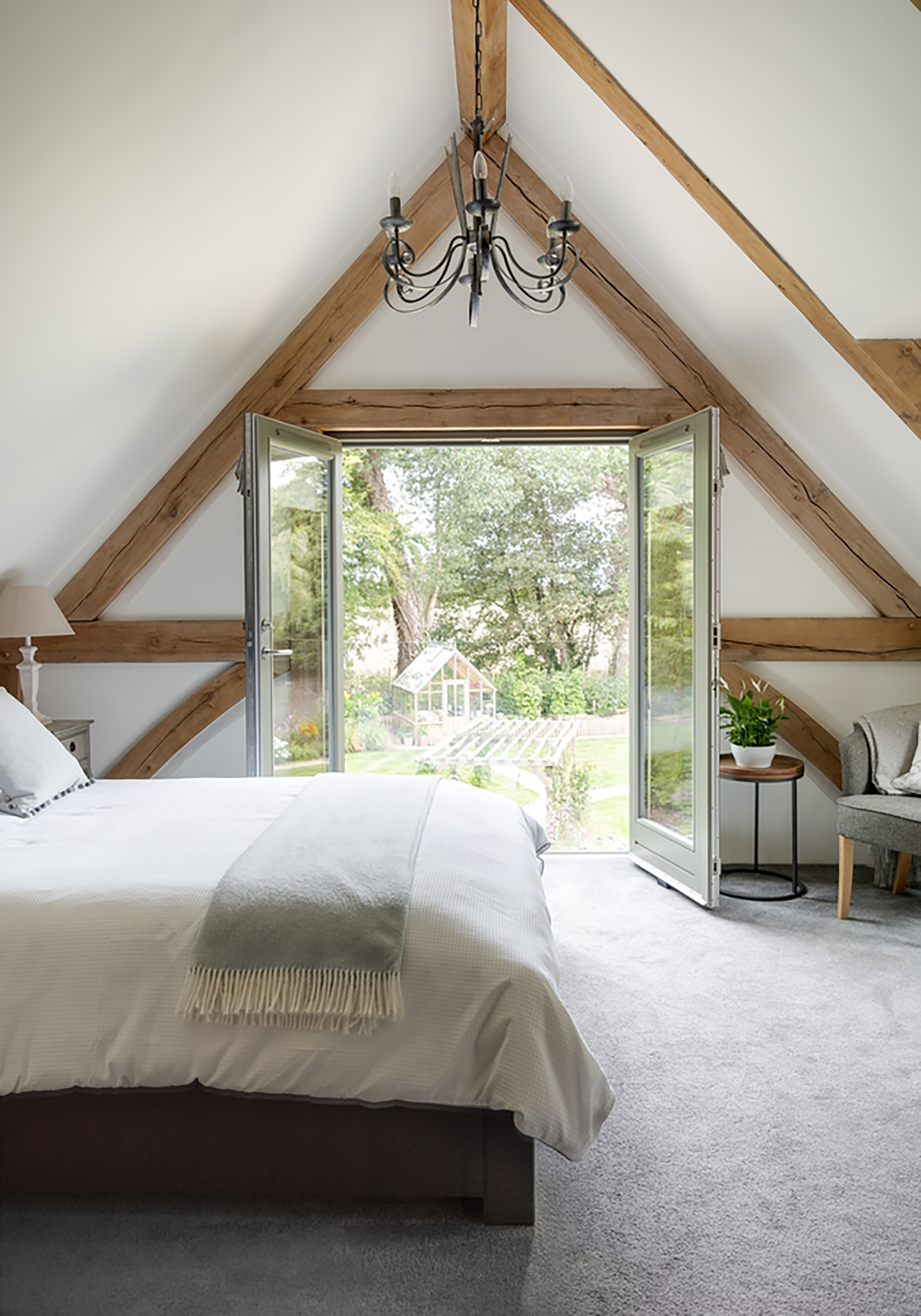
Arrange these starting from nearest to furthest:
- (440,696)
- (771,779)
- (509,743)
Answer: (771,779)
(509,743)
(440,696)

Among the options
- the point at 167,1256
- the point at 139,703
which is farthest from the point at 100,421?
the point at 167,1256

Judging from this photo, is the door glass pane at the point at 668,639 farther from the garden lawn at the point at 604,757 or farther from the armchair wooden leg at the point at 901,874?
the garden lawn at the point at 604,757

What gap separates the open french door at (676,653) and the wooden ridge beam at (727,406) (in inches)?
16.7

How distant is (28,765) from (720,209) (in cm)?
299

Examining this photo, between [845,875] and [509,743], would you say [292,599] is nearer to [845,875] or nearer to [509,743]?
[845,875]

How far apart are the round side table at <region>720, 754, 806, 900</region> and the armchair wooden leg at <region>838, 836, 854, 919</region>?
287 mm

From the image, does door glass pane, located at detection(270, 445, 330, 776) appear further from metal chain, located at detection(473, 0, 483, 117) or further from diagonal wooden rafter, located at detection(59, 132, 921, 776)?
metal chain, located at detection(473, 0, 483, 117)

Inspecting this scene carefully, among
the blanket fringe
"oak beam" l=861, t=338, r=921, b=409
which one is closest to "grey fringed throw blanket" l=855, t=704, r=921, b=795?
"oak beam" l=861, t=338, r=921, b=409

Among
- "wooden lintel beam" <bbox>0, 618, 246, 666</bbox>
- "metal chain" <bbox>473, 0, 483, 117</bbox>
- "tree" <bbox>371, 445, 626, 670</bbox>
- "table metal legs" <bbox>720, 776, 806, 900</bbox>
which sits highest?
"metal chain" <bbox>473, 0, 483, 117</bbox>

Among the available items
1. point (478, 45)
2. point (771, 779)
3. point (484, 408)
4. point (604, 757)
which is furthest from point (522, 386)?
point (604, 757)

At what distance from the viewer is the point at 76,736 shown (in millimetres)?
4070

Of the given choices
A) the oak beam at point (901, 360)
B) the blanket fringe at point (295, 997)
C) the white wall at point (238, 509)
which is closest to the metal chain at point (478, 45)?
the white wall at point (238, 509)

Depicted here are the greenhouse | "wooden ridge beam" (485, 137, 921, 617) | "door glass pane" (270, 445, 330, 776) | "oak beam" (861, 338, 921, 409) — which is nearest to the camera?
"oak beam" (861, 338, 921, 409)

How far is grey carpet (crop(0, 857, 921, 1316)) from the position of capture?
1.73 metres
